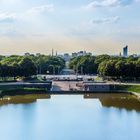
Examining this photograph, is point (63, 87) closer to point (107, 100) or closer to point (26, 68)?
point (26, 68)

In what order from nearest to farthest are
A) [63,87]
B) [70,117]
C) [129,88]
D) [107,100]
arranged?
[70,117], [107,100], [129,88], [63,87]

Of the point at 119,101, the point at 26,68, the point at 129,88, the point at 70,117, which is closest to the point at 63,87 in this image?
the point at 129,88

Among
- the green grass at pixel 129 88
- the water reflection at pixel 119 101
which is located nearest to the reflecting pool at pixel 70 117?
the water reflection at pixel 119 101

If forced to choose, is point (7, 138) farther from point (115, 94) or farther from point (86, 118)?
point (115, 94)

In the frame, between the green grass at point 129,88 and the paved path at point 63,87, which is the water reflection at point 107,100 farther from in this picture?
the paved path at point 63,87

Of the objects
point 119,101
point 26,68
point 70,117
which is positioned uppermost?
point 26,68

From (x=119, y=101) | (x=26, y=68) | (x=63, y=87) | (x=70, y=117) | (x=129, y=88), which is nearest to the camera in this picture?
(x=70, y=117)

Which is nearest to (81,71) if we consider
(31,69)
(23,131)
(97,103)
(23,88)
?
(31,69)
